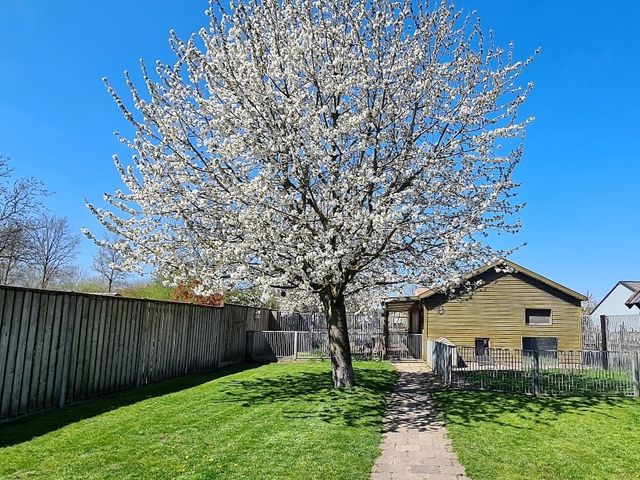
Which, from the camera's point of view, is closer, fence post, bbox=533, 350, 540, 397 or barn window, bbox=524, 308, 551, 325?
fence post, bbox=533, 350, 540, 397

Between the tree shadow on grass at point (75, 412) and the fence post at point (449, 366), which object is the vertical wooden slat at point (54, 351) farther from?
the fence post at point (449, 366)

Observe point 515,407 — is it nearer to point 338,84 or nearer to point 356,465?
point 356,465

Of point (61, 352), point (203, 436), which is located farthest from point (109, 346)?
point (203, 436)

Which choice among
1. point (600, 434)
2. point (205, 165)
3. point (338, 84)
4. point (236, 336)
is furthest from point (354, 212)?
point (236, 336)

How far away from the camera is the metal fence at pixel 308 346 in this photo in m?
20.8

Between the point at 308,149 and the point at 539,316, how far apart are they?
1768 centimetres

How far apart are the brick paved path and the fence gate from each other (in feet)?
32.3

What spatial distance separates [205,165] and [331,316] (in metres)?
4.59

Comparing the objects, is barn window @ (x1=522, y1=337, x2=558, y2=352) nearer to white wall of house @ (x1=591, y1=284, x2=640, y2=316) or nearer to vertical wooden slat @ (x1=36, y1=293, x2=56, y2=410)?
vertical wooden slat @ (x1=36, y1=293, x2=56, y2=410)

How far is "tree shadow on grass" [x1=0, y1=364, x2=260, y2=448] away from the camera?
23.3ft

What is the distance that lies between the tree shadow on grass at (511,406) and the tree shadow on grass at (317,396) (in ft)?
4.67

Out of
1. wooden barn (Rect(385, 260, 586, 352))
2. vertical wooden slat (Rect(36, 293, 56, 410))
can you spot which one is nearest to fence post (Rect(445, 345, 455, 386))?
wooden barn (Rect(385, 260, 586, 352))

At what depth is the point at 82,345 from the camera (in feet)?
31.9

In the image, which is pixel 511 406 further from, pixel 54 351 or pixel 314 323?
pixel 314 323
